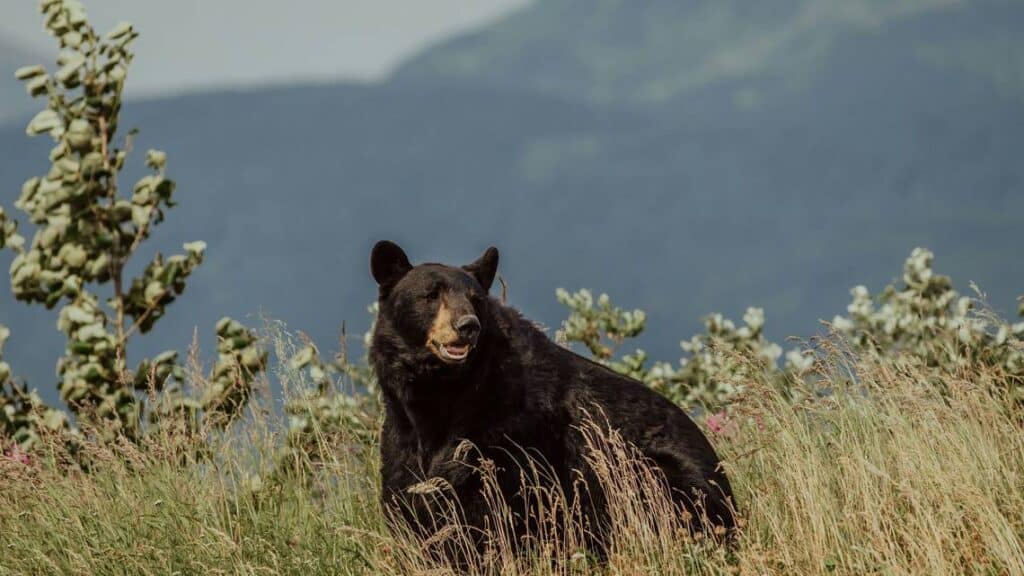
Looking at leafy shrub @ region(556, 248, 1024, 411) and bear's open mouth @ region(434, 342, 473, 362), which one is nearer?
bear's open mouth @ region(434, 342, 473, 362)

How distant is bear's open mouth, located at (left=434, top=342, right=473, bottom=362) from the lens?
5.54 metres

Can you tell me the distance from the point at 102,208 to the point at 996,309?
645cm

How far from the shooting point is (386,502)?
5.89m

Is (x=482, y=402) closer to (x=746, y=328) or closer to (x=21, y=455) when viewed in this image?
(x=21, y=455)

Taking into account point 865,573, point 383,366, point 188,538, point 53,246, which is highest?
point 53,246

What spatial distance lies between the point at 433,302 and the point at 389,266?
41 cm

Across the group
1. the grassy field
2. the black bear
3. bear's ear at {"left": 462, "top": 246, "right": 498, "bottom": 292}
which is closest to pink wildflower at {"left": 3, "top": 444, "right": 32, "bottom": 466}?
the grassy field

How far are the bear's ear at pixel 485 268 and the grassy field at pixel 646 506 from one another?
92cm

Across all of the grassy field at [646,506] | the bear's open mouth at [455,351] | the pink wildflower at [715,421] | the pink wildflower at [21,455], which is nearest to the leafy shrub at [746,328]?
the pink wildflower at [715,421]

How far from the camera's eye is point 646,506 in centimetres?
582

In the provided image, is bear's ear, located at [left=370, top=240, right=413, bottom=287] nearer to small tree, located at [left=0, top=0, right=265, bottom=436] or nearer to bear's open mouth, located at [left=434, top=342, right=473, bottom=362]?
bear's open mouth, located at [left=434, top=342, right=473, bottom=362]

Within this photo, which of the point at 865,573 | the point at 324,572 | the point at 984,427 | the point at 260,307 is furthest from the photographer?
the point at 260,307

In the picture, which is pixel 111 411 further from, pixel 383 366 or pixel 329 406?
pixel 383 366

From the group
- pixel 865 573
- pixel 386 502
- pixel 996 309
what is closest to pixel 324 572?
pixel 386 502
